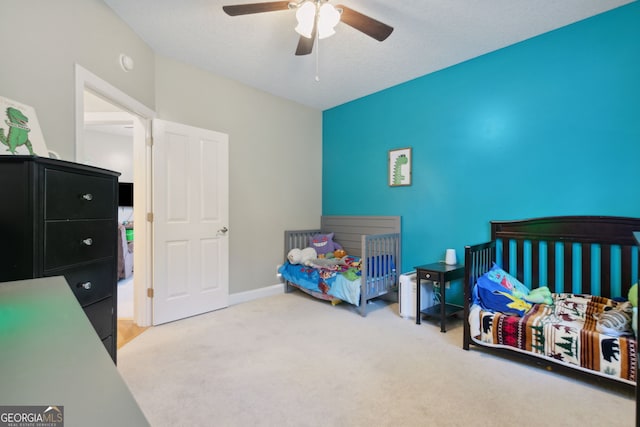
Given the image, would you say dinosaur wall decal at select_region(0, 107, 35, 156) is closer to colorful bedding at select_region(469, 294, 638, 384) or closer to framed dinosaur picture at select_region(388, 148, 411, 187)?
colorful bedding at select_region(469, 294, 638, 384)

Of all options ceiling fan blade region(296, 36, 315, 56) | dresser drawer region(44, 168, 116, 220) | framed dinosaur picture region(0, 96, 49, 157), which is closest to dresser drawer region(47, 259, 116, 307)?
dresser drawer region(44, 168, 116, 220)

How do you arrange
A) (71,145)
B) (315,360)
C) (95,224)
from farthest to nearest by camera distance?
(315,360), (71,145), (95,224)

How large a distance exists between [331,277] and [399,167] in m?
1.55

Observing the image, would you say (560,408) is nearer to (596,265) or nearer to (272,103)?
(596,265)

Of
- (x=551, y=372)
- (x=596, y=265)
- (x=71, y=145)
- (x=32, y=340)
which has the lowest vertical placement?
(x=551, y=372)

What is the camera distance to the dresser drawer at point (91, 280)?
4.13 ft

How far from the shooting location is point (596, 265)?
238cm

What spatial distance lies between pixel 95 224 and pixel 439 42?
2977 millimetres

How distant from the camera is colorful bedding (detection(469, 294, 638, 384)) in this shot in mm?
1729

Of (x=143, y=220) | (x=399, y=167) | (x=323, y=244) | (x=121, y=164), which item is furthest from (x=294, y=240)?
(x=121, y=164)

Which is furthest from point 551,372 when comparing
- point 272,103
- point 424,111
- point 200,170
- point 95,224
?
point 272,103

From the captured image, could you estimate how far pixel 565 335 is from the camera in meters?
1.89

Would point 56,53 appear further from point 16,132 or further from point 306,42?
point 306,42

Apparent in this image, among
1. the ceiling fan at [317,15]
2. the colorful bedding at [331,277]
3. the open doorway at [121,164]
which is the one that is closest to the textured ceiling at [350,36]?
the ceiling fan at [317,15]
